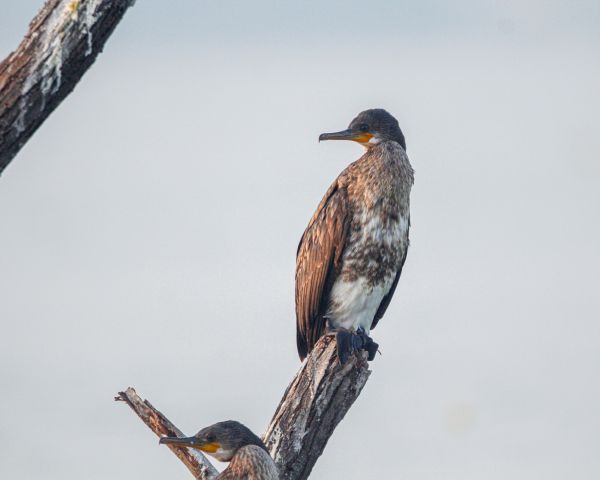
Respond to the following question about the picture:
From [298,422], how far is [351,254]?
6.60 ft

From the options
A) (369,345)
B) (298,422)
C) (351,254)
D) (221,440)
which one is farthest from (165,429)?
(351,254)

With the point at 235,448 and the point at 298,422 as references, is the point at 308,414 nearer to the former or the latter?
the point at 298,422

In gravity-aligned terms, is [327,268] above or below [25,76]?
above

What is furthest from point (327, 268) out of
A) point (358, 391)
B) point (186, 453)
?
point (186, 453)

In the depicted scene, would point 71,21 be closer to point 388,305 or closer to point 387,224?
point 387,224

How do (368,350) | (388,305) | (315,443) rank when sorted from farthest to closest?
1. (388,305)
2. (368,350)
3. (315,443)

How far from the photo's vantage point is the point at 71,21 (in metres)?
4.63

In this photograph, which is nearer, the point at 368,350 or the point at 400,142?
the point at 368,350

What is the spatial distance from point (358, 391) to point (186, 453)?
120cm

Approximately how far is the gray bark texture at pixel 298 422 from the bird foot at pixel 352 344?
0.92 ft

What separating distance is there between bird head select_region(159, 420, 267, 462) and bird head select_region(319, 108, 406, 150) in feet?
10.0

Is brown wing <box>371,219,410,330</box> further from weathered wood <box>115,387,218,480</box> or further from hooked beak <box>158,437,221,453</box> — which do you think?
weathered wood <box>115,387,218,480</box>

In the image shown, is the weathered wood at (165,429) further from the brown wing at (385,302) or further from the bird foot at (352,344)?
the brown wing at (385,302)

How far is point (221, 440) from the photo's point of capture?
→ 24.2 ft
